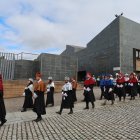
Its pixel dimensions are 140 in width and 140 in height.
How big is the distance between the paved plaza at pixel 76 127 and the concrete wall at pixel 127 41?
21016 millimetres

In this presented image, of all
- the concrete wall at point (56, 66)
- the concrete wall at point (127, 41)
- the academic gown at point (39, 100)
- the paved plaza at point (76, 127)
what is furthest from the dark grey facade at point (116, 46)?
the academic gown at point (39, 100)

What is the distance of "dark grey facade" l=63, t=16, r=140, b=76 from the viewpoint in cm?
3275

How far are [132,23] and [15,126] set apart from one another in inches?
1101

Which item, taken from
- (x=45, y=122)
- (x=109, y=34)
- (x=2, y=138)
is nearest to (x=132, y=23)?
(x=109, y=34)

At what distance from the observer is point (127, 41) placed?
33.7 metres

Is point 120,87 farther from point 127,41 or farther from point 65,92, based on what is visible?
point 127,41

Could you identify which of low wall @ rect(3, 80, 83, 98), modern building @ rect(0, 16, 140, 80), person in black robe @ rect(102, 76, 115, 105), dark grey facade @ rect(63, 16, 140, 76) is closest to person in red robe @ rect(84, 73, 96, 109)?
person in black robe @ rect(102, 76, 115, 105)

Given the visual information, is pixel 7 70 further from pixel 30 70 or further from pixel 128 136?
pixel 128 136

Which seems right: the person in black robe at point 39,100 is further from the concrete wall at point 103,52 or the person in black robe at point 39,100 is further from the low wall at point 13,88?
the concrete wall at point 103,52

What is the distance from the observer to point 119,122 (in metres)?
10.1

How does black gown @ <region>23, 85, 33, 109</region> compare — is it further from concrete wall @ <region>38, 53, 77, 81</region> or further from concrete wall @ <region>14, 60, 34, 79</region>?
concrete wall @ <region>38, 53, 77, 81</region>

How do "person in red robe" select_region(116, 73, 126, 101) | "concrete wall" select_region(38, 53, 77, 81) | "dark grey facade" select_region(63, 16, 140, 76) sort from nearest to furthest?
1. "person in red robe" select_region(116, 73, 126, 101)
2. "concrete wall" select_region(38, 53, 77, 81)
3. "dark grey facade" select_region(63, 16, 140, 76)

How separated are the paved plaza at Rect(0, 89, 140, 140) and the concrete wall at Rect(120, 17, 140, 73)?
21016 mm

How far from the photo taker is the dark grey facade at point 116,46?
107ft
